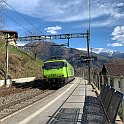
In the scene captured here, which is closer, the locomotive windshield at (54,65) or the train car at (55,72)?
the train car at (55,72)

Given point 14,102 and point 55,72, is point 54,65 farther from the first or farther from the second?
point 14,102

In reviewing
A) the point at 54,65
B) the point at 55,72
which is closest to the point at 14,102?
the point at 55,72

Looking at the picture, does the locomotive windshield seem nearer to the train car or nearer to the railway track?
the train car

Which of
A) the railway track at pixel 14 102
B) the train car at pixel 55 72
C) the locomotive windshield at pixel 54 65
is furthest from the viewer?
the locomotive windshield at pixel 54 65

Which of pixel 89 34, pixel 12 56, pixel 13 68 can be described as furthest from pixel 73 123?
pixel 12 56

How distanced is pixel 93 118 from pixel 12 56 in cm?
6836

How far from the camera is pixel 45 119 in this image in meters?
11.4

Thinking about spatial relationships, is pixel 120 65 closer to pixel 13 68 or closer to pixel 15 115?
pixel 13 68

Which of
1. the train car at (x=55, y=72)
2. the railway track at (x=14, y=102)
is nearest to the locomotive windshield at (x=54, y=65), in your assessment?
the train car at (x=55, y=72)

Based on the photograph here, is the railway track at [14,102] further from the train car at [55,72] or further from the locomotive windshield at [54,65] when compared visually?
the locomotive windshield at [54,65]

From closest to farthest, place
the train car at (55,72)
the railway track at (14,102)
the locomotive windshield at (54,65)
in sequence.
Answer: the railway track at (14,102)
the train car at (55,72)
the locomotive windshield at (54,65)

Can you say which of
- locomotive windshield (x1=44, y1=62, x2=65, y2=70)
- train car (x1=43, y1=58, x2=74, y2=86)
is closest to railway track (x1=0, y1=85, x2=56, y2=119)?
train car (x1=43, y1=58, x2=74, y2=86)

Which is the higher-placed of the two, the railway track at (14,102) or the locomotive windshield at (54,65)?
the locomotive windshield at (54,65)

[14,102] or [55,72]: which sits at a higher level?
[55,72]
